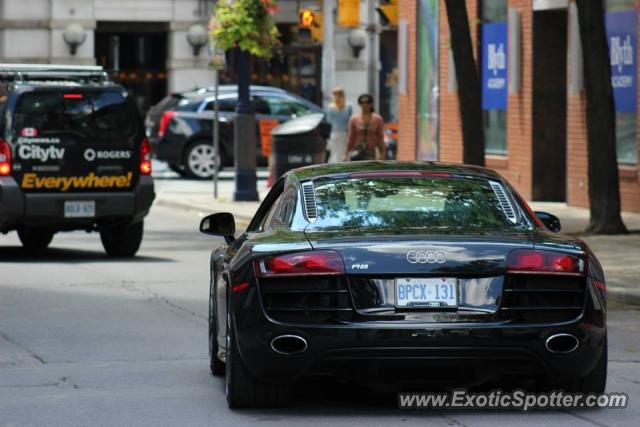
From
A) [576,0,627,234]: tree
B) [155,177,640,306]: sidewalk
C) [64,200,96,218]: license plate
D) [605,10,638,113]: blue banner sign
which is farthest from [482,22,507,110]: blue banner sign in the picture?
[64,200,96,218]: license plate

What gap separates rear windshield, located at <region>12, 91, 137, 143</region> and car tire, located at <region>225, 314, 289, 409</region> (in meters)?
9.66

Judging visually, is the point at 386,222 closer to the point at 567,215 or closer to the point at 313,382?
the point at 313,382

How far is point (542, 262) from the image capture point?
821 centimetres

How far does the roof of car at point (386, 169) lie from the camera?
9.35 m

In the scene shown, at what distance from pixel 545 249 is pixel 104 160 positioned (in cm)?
1055

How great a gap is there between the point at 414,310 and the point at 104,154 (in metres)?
10.5

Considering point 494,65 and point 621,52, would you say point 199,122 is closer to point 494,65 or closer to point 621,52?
point 494,65

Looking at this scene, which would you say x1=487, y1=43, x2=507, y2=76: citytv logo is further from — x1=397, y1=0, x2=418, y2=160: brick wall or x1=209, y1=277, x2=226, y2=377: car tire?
x1=209, y1=277, x2=226, y2=377: car tire

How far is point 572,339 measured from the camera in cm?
823

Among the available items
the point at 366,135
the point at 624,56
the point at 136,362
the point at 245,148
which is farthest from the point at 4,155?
the point at 245,148

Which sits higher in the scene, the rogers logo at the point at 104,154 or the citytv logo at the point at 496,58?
the citytv logo at the point at 496,58

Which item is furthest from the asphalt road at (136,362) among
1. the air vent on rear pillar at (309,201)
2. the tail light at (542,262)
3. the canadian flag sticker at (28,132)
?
the canadian flag sticker at (28,132)

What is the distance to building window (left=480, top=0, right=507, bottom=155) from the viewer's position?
28.1 metres

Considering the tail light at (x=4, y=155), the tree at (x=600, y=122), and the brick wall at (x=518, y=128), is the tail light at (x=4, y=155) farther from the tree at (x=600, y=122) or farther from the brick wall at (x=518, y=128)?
the brick wall at (x=518, y=128)
